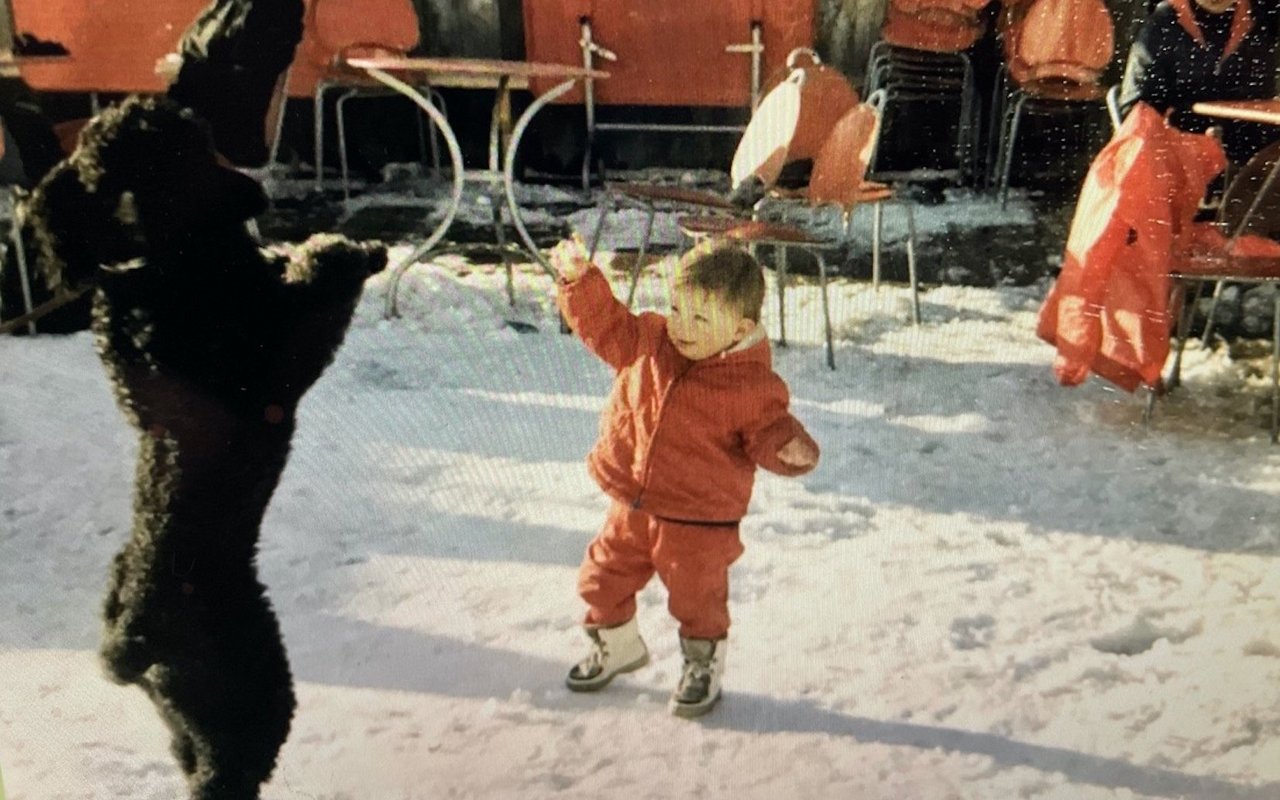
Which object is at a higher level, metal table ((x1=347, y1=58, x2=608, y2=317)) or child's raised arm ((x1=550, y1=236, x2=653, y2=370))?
metal table ((x1=347, y1=58, x2=608, y2=317))

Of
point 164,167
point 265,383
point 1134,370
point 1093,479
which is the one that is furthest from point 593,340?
point 1134,370

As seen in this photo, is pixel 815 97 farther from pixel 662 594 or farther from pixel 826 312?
pixel 662 594

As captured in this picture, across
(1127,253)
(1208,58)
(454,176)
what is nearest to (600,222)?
(454,176)

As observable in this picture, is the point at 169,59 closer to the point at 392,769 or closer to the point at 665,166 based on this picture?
the point at 665,166

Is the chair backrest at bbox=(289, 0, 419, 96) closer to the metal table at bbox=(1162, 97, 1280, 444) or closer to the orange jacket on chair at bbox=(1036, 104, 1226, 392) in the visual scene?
the orange jacket on chair at bbox=(1036, 104, 1226, 392)

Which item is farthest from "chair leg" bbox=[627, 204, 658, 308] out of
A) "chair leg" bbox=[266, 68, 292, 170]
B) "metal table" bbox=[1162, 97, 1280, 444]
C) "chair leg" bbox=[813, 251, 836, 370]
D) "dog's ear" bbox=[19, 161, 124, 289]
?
"metal table" bbox=[1162, 97, 1280, 444]

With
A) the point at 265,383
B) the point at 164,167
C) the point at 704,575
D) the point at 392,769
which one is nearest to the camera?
the point at 164,167

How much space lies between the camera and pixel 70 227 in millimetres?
776

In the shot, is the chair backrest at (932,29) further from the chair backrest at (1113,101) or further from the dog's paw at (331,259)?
the dog's paw at (331,259)

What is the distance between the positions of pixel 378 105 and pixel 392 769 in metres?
0.66

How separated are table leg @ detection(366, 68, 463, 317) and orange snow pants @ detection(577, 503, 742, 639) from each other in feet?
1.07

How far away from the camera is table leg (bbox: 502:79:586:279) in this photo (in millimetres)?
1107

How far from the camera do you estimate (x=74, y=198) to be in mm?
774

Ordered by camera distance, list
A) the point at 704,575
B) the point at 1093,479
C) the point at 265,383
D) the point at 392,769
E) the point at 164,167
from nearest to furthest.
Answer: the point at 164,167 → the point at 265,383 → the point at 392,769 → the point at 704,575 → the point at 1093,479
